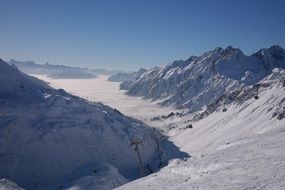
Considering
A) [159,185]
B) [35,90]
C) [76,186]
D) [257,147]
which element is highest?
[35,90]

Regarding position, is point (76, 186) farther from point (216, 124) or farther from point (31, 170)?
point (216, 124)

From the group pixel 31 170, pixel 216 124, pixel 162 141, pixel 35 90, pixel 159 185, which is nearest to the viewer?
pixel 159 185

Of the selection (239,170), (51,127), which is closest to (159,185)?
(239,170)

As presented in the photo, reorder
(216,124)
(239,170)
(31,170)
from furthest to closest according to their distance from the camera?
(216,124) → (31,170) → (239,170)

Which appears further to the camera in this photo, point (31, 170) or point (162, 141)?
point (162, 141)

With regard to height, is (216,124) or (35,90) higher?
(35,90)

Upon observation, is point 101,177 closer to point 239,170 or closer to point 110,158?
point 110,158
